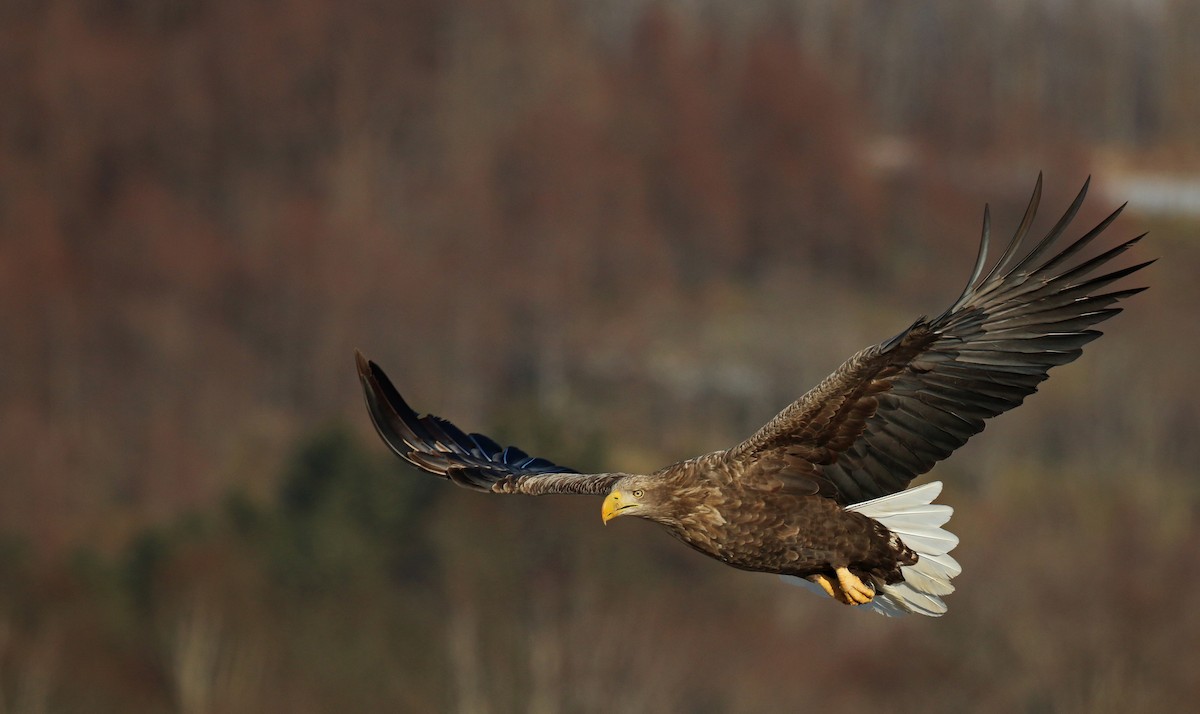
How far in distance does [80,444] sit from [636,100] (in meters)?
23.5

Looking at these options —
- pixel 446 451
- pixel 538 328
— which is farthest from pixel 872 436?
pixel 538 328

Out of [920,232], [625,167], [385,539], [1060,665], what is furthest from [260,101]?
[1060,665]

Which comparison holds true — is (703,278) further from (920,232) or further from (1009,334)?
(1009,334)

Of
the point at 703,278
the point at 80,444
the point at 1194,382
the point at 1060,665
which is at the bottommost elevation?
the point at 1060,665

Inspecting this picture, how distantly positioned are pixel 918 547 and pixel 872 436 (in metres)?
0.67

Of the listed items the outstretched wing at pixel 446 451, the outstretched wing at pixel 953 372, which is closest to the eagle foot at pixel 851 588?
the outstretched wing at pixel 953 372

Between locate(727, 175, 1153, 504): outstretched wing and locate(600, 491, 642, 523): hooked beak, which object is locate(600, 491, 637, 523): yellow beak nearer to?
locate(600, 491, 642, 523): hooked beak

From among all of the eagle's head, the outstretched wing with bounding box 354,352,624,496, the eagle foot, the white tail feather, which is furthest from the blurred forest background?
the eagle's head

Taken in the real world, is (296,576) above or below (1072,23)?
below

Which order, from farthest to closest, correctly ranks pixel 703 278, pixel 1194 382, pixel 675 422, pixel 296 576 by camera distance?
pixel 703 278, pixel 1194 382, pixel 675 422, pixel 296 576

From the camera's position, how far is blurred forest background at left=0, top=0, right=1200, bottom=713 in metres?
33.7

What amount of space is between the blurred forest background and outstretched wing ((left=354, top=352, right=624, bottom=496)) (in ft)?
64.6

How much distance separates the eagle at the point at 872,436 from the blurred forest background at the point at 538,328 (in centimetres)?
2146

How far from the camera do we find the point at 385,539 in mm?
39344
